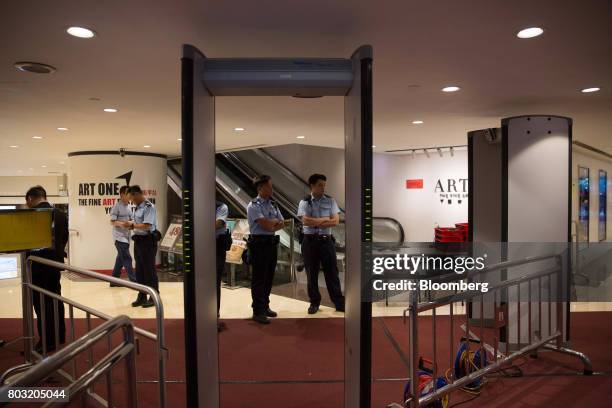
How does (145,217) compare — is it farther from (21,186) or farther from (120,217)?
(21,186)

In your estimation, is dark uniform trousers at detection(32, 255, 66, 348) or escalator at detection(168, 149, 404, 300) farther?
escalator at detection(168, 149, 404, 300)

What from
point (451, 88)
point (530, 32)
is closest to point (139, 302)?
point (451, 88)

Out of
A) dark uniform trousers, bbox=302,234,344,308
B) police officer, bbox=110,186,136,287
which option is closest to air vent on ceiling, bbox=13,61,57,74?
dark uniform trousers, bbox=302,234,344,308

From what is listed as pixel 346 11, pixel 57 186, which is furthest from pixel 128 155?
pixel 57 186

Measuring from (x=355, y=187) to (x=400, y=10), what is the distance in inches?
39.9

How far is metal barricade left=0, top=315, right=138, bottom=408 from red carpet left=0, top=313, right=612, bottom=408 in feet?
4.22

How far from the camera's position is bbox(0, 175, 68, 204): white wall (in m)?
18.8

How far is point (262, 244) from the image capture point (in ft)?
15.3

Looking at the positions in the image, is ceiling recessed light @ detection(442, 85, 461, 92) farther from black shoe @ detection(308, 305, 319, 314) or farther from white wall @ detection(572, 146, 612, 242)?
white wall @ detection(572, 146, 612, 242)

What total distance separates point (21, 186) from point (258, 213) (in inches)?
761

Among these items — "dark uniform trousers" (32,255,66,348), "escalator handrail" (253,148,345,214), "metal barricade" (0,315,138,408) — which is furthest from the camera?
"escalator handrail" (253,148,345,214)

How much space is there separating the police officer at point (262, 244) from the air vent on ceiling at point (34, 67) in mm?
2307

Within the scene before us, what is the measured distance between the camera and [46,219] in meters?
3.42

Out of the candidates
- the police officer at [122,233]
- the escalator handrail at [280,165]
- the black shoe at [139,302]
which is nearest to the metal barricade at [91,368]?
the black shoe at [139,302]
